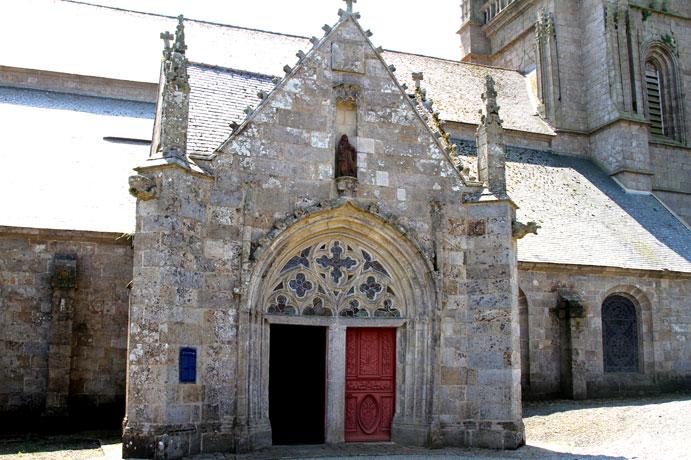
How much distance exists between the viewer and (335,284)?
11.8m

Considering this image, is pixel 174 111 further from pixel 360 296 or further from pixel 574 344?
pixel 574 344

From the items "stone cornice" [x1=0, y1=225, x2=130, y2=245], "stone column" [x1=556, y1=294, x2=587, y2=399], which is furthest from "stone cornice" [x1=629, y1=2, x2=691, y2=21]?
"stone cornice" [x1=0, y1=225, x2=130, y2=245]

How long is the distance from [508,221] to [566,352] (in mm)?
7634

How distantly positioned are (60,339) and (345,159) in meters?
6.43

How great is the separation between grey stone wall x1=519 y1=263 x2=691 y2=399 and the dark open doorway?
5949 mm

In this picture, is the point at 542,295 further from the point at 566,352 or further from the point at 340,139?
the point at 340,139

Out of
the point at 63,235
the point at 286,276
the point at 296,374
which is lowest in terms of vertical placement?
the point at 296,374

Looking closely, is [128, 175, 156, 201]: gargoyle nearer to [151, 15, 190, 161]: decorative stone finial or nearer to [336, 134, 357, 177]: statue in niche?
[151, 15, 190, 161]: decorative stone finial

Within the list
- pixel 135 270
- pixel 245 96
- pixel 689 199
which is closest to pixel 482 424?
pixel 135 270

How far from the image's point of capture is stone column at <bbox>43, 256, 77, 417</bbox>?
12961 millimetres

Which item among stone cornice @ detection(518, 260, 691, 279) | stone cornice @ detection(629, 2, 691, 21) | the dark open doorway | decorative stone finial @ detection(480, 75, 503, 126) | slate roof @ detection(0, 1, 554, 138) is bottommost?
the dark open doorway

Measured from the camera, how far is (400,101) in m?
12.3

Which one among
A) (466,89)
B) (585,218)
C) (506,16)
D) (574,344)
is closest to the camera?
(574,344)

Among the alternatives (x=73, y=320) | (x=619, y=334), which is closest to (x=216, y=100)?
(x=73, y=320)
